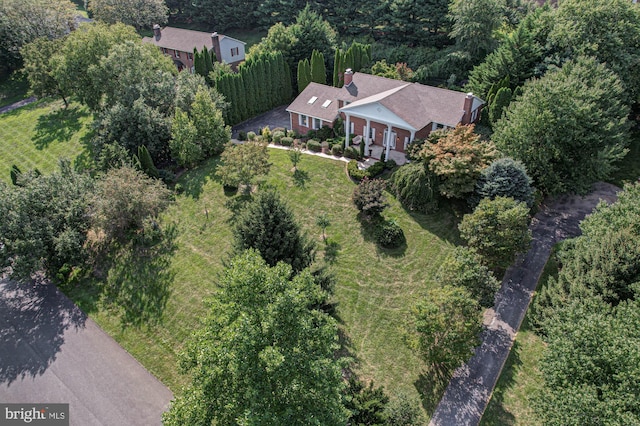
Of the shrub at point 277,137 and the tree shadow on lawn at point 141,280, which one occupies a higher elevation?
the shrub at point 277,137

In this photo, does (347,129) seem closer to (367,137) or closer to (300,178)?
(367,137)

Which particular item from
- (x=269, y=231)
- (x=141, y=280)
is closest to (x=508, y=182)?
(x=269, y=231)

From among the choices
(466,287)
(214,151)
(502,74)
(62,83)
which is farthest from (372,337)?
(62,83)

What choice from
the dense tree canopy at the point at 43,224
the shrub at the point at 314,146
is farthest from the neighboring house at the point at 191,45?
the dense tree canopy at the point at 43,224

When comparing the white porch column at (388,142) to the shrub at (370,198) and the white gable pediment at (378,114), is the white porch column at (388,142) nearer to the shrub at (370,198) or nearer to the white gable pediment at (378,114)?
the white gable pediment at (378,114)

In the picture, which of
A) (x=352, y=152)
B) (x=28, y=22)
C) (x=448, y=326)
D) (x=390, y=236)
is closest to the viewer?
(x=448, y=326)

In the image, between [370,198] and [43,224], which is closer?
[43,224]
